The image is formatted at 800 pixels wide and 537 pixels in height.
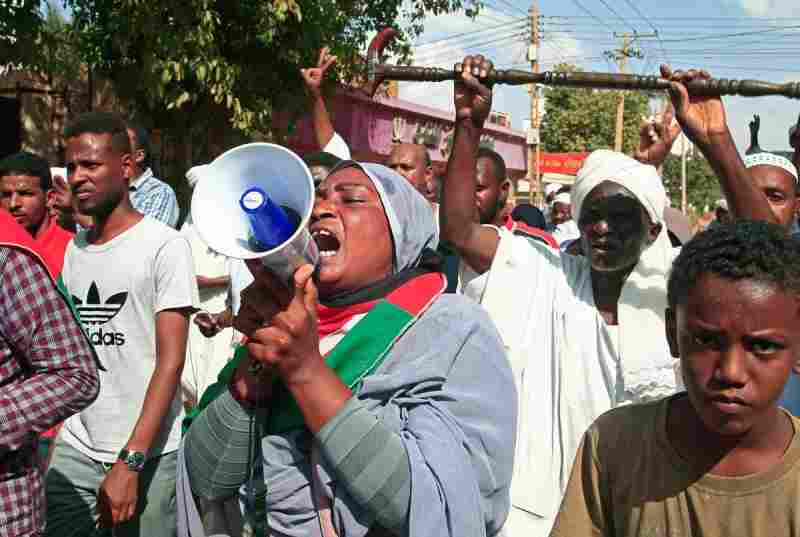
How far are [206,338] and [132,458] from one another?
800 millimetres

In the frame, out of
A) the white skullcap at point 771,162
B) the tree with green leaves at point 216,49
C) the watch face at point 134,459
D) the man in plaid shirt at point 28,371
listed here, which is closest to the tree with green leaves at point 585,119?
the tree with green leaves at point 216,49

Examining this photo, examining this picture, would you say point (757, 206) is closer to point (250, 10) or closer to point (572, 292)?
point (572, 292)

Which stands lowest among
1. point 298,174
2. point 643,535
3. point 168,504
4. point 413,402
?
point 168,504

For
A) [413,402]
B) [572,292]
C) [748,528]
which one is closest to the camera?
[748,528]

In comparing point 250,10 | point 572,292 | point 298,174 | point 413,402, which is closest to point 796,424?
point 413,402

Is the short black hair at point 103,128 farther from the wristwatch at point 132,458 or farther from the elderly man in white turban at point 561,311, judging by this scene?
the elderly man in white turban at point 561,311

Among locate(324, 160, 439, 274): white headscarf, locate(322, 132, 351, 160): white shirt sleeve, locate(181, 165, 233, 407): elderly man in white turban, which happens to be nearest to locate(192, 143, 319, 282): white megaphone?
locate(324, 160, 439, 274): white headscarf

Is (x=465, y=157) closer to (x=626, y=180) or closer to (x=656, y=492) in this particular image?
(x=626, y=180)

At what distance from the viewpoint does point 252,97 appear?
11164 mm

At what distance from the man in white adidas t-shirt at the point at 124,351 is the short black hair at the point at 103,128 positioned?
237 millimetres

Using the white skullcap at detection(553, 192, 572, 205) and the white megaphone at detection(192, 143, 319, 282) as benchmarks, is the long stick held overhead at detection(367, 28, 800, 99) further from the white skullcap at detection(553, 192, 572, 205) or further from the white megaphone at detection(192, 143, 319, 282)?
the white skullcap at detection(553, 192, 572, 205)

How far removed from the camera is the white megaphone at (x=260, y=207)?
77.5 inches

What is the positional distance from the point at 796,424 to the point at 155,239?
2.50m

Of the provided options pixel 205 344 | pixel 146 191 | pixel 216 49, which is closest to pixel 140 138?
pixel 146 191
